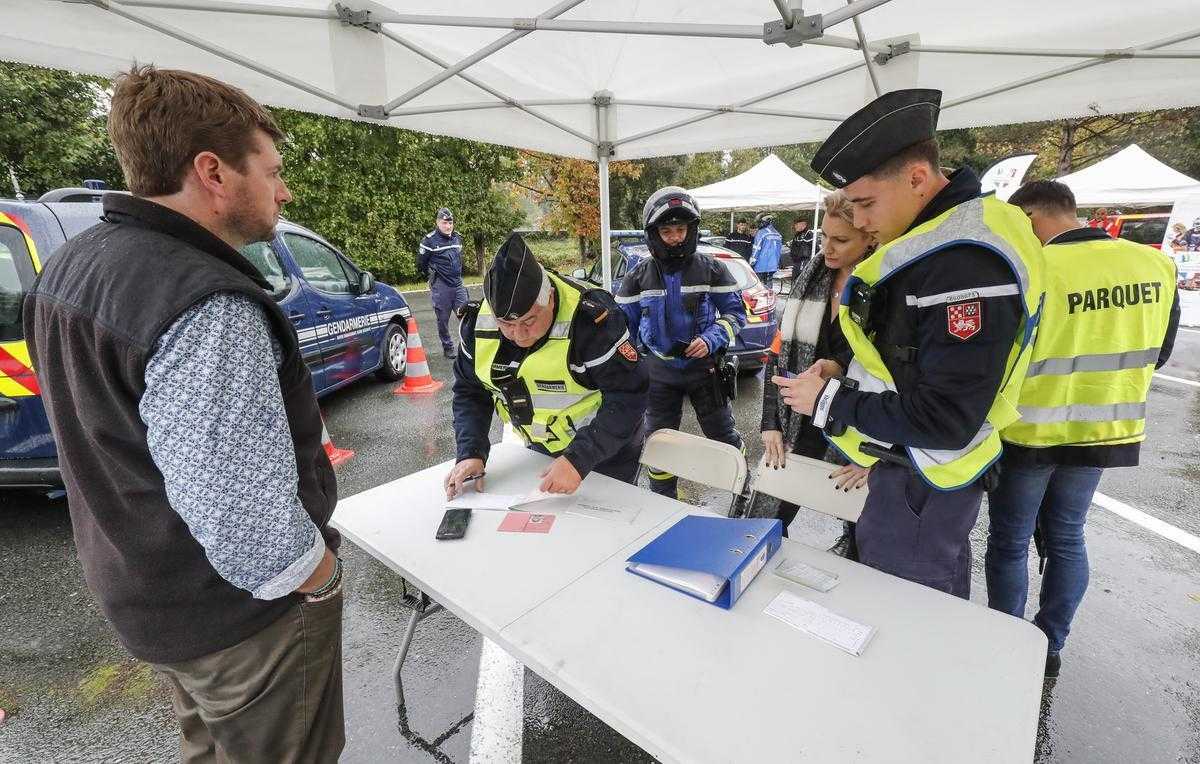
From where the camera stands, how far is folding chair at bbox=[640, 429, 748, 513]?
2080 mm

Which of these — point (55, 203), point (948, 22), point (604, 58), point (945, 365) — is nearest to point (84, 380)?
point (945, 365)

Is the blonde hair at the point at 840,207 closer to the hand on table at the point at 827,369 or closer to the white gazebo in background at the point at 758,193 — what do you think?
the hand on table at the point at 827,369

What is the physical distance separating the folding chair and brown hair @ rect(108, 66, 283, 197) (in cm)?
171

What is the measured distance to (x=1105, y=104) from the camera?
3162mm

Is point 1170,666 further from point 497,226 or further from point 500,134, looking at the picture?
point 497,226

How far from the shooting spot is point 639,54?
3385 millimetres

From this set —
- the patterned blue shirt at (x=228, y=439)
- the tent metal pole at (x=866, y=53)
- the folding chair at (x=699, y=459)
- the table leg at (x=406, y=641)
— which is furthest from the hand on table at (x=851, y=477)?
the tent metal pole at (x=866, y=53)

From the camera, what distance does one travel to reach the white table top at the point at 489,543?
1381mm

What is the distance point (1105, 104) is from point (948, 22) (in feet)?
3.93

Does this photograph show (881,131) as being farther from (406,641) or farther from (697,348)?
(406,641)

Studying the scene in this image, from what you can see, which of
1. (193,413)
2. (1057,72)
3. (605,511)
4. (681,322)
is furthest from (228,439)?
(1057,72)

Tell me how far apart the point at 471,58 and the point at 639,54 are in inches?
43.2

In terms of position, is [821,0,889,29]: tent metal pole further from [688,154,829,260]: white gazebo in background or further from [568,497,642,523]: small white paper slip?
[688,154,829,260]: white gazebo in background

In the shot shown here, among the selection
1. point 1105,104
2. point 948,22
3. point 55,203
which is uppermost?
point 948,22
